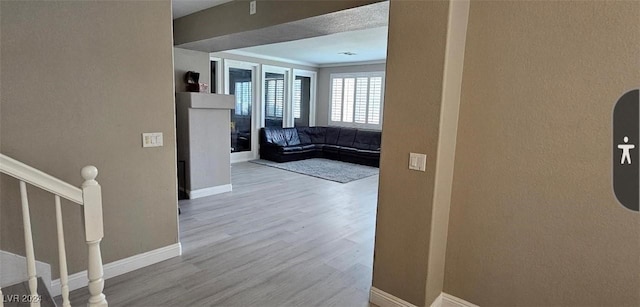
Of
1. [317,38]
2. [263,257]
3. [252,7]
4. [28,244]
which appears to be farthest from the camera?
[317,38]

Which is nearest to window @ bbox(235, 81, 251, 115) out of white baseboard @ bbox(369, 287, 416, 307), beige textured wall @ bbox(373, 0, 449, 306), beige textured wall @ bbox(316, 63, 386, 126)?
beige textured wall @ bbox(316, 63, 386, 126)

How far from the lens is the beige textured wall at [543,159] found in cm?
169

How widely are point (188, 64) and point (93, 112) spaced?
306cm

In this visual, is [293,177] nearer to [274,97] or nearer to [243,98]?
[243,98]

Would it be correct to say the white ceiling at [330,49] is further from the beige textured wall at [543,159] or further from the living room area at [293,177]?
the beige textured wall at [543,159]

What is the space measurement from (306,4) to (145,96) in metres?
1.70

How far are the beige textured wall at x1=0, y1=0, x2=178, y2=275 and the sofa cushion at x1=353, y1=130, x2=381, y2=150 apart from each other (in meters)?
5.69

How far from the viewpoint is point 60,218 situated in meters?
1.52

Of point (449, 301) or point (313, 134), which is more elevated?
point (313, 134)

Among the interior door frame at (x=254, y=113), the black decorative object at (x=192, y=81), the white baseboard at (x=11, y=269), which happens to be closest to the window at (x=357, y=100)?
the interior door frame at (x=254, y=113)

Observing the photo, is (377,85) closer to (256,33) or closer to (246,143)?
(246,143)

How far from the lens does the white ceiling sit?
5.44 m

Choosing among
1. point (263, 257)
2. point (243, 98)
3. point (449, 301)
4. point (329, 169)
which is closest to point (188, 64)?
point (243, 98)

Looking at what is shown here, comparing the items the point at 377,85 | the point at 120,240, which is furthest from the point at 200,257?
the point at 377,85
